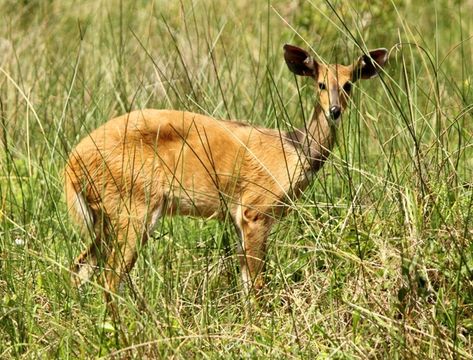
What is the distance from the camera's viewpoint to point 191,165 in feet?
20.5

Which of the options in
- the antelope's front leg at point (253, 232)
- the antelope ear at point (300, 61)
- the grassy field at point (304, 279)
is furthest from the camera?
the antelope ear at point (300, 61)

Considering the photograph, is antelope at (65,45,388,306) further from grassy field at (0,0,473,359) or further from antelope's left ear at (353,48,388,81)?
grassy field at (0,0,473,359)

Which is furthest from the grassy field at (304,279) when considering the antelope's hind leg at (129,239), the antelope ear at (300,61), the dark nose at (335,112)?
the antelope ear at (300,61)

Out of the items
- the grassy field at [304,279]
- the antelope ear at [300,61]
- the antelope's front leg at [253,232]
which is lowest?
the antelope's front leg at [253,232]

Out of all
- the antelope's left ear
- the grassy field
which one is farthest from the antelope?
the grassy field

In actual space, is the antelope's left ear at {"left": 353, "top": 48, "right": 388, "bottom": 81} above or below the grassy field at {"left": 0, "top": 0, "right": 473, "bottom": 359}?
above

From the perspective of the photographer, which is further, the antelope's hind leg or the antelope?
the antelope

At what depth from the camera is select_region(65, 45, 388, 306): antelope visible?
19.2 feet

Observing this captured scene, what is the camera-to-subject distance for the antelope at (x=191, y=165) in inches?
230

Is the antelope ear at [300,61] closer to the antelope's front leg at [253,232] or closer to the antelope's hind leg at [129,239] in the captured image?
the antelope's front leg at [253,232]

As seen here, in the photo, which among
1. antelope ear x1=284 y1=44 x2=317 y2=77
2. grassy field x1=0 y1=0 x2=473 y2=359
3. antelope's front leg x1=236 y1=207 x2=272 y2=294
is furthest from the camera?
antelope ear x1=284 y1=44 x2=317 y2=77

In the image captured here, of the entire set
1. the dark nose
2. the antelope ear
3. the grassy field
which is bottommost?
the grassy field

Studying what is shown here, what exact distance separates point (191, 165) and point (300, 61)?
82 cm

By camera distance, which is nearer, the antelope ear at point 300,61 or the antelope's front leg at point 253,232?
the antelope's front leg at point 253,232
